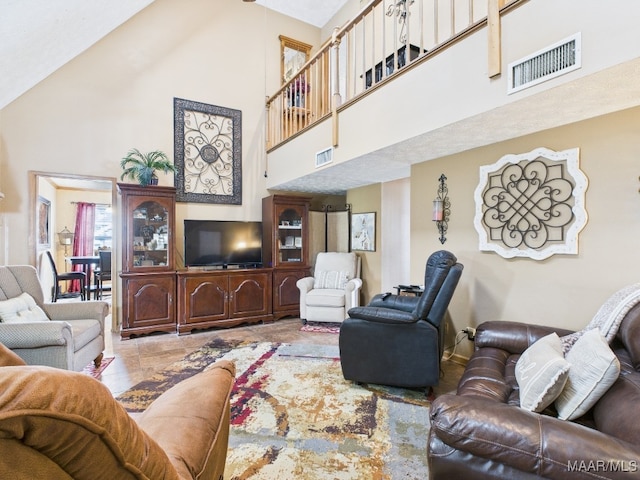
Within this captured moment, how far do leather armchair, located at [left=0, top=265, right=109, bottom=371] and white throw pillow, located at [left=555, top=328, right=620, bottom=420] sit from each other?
306cm

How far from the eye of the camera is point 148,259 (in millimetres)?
4191

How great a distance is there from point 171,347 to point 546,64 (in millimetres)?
4165

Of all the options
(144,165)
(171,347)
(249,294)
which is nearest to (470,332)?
(249,294)

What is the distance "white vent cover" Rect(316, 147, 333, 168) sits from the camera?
3.65 meters

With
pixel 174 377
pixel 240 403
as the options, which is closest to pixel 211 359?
pixel 174 377

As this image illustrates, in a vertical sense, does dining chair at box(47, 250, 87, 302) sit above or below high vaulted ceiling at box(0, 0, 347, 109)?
below

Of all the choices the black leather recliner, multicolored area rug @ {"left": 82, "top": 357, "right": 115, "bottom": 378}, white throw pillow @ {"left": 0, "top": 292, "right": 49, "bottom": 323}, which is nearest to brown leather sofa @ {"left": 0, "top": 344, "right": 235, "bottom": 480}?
the black leather recliner

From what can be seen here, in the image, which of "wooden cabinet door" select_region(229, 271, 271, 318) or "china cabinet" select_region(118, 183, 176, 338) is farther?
"wooden cabinet door" select_region(229, 271, 271, 318)

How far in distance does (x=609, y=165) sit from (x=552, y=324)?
1242 millimetres

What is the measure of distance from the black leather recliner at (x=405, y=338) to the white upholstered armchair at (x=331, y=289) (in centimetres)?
185

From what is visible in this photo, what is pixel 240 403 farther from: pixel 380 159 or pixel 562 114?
pixel 562 114

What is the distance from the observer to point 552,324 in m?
2.52

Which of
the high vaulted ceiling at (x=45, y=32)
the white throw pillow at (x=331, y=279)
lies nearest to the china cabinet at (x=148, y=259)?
the high vaulted ceiling at (x=45, y=32)

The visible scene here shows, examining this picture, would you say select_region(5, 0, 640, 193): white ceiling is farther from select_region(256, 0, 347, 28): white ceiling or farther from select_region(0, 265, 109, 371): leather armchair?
select_region(256, 0, 347, 28): white ceiling
